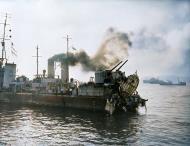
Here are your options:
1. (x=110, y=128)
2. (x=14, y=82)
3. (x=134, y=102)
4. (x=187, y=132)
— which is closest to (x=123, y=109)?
(x=134, y=102)

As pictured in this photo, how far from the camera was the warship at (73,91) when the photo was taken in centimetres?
4725

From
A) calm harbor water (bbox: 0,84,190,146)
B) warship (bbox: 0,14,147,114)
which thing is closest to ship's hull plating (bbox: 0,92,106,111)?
warship (bbox: 0,14,147,114)

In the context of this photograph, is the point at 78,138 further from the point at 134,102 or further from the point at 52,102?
the point at 52,102

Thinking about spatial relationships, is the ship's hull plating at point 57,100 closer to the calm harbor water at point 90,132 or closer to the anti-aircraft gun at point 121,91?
the anti-aircraft gun at point 121,91

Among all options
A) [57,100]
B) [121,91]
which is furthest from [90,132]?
[57,100]

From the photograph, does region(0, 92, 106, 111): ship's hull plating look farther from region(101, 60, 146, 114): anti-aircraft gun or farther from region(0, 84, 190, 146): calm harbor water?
region(0, 84, 190, 146): calm harbor water

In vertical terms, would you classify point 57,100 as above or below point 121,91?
below

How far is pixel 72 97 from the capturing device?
52469 mm

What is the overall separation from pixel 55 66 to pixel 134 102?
28.0m

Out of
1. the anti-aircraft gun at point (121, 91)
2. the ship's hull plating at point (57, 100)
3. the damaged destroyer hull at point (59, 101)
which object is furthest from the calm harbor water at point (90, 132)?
the ship's hull plating at point (57, 100)

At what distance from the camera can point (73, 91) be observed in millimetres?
53000

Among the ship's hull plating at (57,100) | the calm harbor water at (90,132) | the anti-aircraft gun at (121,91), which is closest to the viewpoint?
the calm harbor water at (90,132)

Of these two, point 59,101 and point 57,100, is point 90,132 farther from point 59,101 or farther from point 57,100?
point 57,100

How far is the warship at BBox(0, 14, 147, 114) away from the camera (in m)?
47.2
